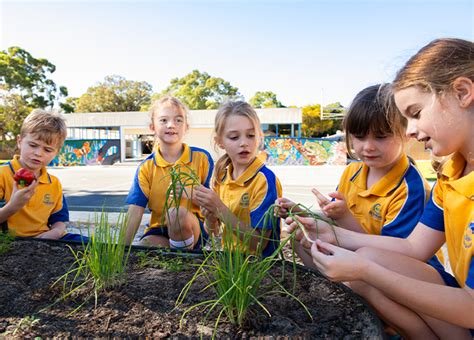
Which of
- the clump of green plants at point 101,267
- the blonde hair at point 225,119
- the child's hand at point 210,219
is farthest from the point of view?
the blonde hair at point 225,119

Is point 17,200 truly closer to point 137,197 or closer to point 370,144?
point 137,197

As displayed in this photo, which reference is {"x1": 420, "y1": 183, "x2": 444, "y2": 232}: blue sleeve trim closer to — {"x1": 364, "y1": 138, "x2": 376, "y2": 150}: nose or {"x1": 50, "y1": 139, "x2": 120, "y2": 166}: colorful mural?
{"x1": 364, "y1": 138, "x2": 376, "y2": 150}: nose

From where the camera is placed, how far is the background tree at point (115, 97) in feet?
170

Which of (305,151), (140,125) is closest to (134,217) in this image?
(305,151)

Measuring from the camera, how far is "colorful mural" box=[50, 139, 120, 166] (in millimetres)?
24016

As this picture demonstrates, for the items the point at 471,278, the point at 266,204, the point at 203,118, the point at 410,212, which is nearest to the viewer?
the point at 471,278

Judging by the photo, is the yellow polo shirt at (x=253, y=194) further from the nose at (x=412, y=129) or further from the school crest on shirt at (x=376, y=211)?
the nose at (x=412, y=129)

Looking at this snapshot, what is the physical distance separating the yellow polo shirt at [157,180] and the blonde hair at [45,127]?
664 millimetres

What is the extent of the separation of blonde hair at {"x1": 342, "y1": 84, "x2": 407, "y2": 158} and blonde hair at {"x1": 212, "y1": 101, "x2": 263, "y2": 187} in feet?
Answer: 2.26

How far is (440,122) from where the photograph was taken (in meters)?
1.26

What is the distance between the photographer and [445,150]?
130 centimetres

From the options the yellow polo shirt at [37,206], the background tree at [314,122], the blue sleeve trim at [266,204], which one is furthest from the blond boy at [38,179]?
the background tree at [314,122]

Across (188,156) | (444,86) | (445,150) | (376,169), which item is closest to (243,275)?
(445,150)

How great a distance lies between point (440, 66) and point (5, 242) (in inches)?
90.4
